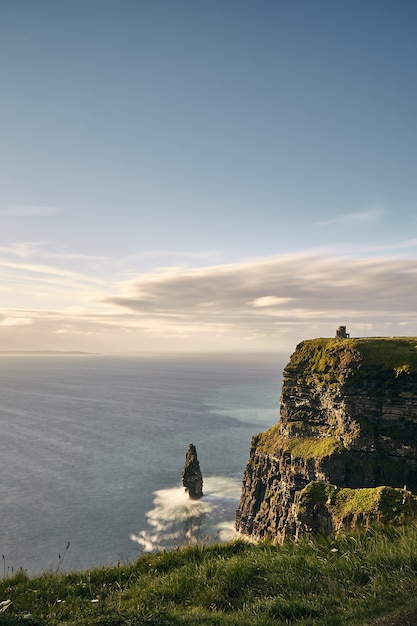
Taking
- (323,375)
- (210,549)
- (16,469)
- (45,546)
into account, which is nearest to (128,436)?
(16,469)

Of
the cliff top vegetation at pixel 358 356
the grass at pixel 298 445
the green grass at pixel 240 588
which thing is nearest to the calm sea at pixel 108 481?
the green grass at pixel 240 588

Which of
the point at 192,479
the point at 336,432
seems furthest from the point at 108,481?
the point at 336,432

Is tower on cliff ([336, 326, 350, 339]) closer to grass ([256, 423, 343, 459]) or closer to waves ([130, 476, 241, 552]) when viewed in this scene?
grass ([256, 423, 343, 459])

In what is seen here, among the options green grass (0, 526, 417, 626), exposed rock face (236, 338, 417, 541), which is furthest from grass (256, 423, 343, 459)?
green grass (0, 526, 417, 626)

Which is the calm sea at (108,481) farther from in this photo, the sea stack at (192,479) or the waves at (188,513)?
the sea stack at (192,479)

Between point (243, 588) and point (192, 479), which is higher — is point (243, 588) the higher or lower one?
the higher one

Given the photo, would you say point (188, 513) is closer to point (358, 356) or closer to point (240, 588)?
point (358, 356)
